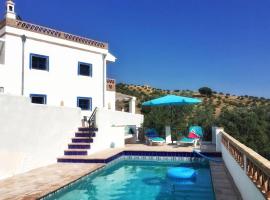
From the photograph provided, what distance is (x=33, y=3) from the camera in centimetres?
2281

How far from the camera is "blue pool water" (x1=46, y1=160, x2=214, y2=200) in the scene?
8.79 meters

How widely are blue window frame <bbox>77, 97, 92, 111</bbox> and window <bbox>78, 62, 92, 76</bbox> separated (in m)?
1.81

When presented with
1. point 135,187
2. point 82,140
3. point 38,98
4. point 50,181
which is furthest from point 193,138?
point 50,181

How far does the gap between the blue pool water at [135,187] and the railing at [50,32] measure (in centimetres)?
1087

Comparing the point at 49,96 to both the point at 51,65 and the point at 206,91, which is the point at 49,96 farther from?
the point at 206,91

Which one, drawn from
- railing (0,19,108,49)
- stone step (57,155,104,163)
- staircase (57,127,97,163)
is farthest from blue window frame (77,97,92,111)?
stone step (57,155,104,163)

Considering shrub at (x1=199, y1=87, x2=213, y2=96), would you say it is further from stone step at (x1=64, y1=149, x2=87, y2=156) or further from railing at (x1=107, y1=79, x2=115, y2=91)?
stone step at (x1=64, y1=149, x2=87, y2=156)

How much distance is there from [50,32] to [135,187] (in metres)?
13.8

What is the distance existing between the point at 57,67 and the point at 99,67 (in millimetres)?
3859

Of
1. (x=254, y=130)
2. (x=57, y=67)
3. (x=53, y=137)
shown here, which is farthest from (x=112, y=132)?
(x=254, y=130)

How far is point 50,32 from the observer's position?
2031cm

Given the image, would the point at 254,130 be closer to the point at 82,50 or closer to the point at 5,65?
the point at 82,50

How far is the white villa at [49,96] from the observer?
35.2 ft

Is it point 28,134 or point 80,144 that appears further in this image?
point 80,144
